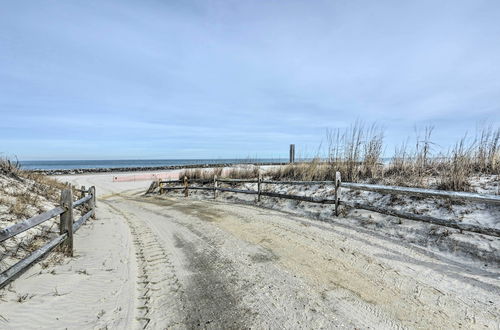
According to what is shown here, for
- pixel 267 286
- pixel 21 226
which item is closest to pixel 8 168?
pixel 21 226

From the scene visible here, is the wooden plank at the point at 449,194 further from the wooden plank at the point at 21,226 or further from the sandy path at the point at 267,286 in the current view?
the wooden plank at the point at 21,226

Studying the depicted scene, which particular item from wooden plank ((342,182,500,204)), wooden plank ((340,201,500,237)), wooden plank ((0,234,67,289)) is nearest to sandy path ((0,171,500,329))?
wooden plank ((0,234,67,289))

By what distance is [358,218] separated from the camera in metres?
7.09

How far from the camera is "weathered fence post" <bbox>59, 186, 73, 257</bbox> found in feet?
15.8

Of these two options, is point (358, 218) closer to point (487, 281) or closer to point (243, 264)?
point (487, 281)

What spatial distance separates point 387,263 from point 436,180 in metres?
4.59

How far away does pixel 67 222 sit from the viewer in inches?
193

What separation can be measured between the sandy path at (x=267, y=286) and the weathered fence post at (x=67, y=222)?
255 millimetres

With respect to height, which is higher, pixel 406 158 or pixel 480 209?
pixel 406 158

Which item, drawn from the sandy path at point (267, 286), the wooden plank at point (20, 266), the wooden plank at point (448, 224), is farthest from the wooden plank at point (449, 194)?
the wooden plank at point (20, 266)

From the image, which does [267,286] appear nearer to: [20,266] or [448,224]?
[20,266]

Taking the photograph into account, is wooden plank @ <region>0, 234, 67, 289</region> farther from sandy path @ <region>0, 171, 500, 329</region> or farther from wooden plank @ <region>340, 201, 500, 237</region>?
wooden plank @ <region>340, 201, 500, 237</region>

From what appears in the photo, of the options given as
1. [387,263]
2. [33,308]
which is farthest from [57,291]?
[387,263]

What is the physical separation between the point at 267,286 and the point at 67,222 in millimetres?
3873
